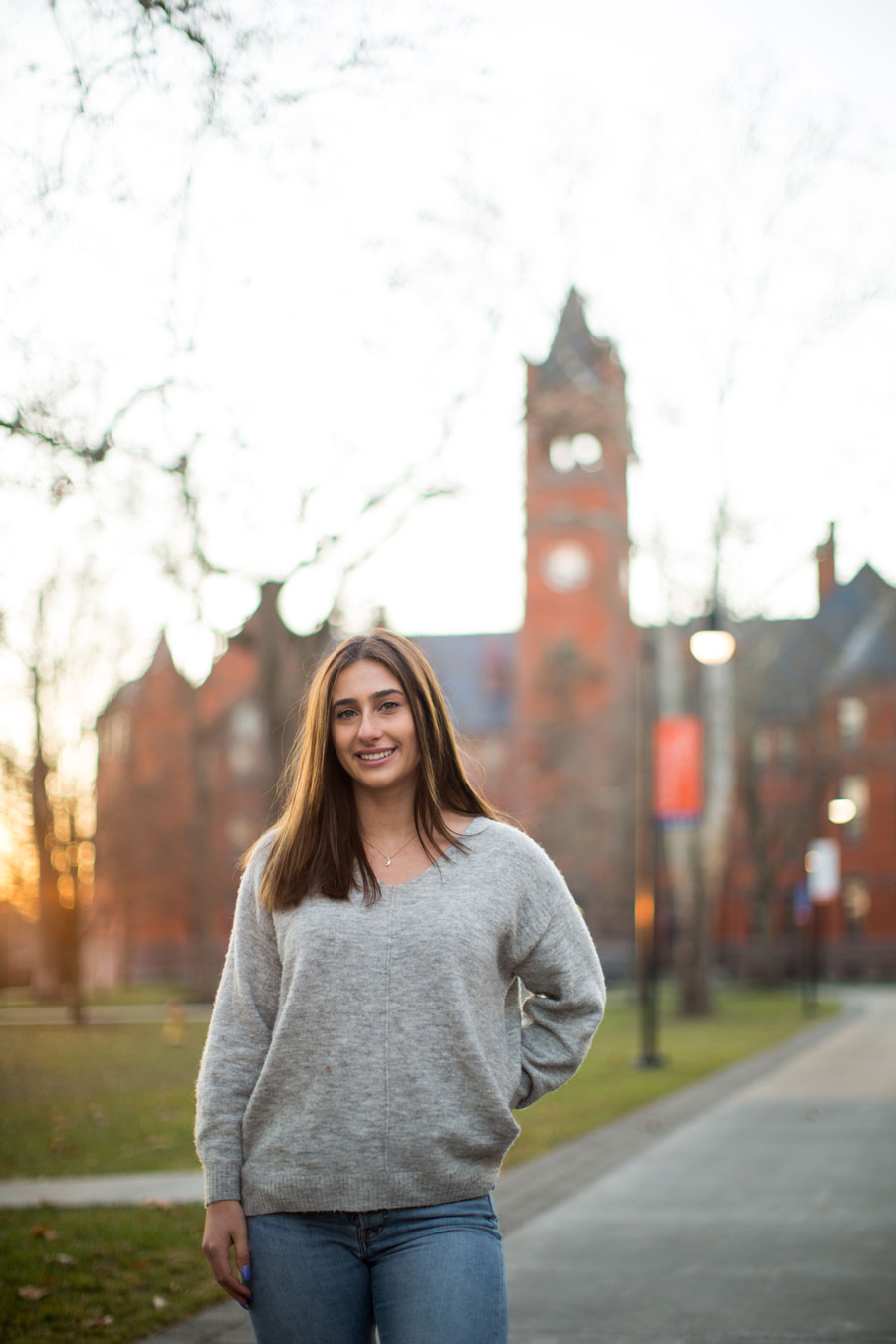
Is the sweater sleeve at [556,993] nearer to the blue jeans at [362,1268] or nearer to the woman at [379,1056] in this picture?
the woman at [379,1056]

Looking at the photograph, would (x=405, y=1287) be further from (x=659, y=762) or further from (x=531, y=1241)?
(x=659, y=762)

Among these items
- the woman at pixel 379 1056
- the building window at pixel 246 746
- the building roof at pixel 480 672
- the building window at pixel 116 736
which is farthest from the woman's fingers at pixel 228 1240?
the building roof at pixel 480 672

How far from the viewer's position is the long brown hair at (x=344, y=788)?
9.37ft

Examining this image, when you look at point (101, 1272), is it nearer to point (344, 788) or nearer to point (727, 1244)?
point (727, 1244)

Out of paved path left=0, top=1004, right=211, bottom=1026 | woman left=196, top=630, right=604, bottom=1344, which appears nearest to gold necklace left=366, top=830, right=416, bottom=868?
woman left=196, top=630, right=604, bottom=1344

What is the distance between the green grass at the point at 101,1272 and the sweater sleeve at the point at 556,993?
3486 millimetres

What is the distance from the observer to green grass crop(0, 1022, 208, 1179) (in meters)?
10.8

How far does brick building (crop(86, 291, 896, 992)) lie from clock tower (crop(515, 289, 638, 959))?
10 cm

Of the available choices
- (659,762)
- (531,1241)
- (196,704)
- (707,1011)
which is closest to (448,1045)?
(531,1241)

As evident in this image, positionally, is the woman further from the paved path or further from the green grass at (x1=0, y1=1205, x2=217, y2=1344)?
the paved path

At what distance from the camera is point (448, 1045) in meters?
2.72

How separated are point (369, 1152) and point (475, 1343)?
1.17 ft

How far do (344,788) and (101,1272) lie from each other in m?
4.65

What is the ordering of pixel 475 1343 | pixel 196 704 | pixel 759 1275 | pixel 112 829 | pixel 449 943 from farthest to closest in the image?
pixel 112 829 → pixel 196 704 → pixel 759 1275 → pixel 449 943 → pixel 475 1343
